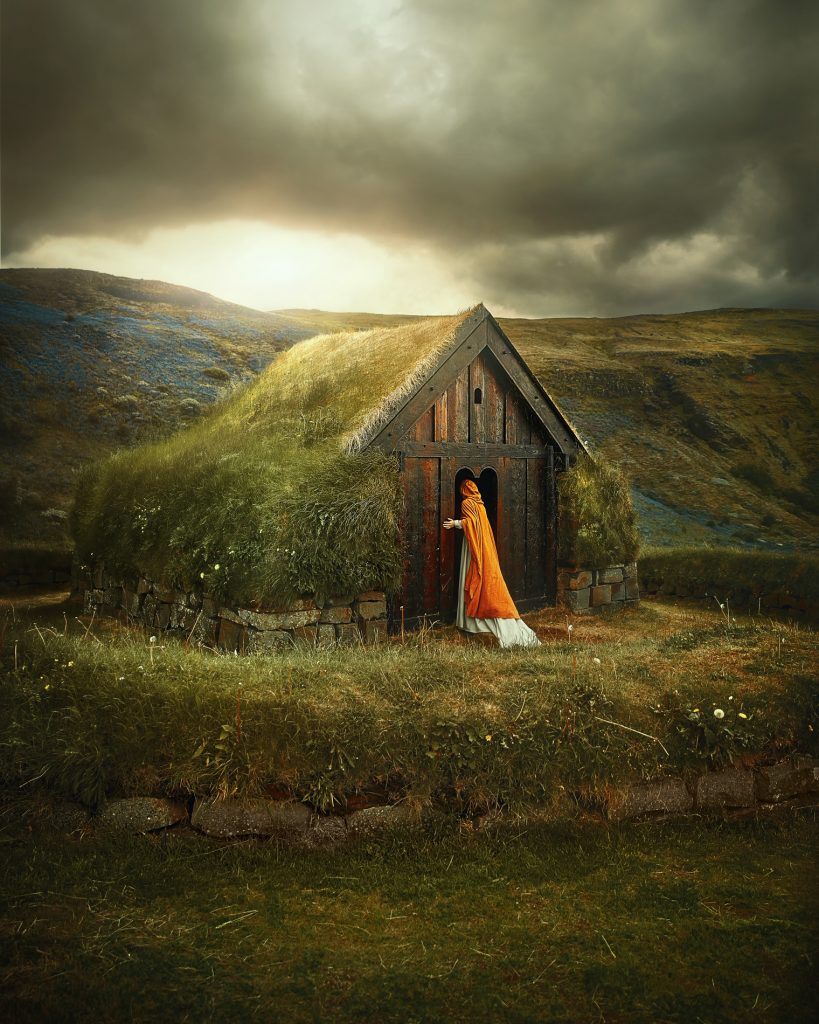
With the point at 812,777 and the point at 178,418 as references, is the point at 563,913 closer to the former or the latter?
the point at 812,777

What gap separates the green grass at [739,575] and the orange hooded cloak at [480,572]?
225 inches

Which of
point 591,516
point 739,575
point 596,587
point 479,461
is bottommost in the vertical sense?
point 596,587

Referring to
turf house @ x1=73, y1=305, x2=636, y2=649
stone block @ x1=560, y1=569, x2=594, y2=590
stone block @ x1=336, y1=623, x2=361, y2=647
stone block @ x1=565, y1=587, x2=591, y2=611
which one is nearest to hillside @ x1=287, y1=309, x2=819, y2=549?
stone block @ x1=565, y1=587, x2=591, y2=611

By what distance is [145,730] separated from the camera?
5160 mm

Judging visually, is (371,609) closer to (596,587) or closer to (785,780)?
(785,780)

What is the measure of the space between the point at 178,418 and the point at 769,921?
27.6 m

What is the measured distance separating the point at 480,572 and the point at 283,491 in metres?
3.05

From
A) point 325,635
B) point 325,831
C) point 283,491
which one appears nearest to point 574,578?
point 325,635

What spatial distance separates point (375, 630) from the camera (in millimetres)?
9547

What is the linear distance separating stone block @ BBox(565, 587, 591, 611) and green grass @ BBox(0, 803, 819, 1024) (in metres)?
7.90

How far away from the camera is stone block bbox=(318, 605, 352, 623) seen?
9144 millimetres

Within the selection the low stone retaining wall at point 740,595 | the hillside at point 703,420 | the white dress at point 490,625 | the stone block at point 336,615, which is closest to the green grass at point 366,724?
the stone block at point 336,615

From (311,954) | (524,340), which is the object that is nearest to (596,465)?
(311,954)

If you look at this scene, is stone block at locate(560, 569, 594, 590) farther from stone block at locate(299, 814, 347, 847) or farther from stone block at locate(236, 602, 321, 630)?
stone block at locate(299, 814, 347, 847)
